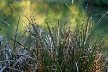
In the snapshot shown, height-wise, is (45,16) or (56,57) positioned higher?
(45,16)

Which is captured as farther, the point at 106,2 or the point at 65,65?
the point at 106,2

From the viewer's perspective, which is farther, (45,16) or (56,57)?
(45,16)

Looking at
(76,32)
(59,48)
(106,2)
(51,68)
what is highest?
(106,2)

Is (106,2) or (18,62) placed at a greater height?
(106,2)

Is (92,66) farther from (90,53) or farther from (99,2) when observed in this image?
(99,2)

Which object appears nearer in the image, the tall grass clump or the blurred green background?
the tall grass clump

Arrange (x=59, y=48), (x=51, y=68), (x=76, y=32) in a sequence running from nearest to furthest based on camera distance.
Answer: (x=51, y=68), (x=59, y=48), (x=76, y=32)

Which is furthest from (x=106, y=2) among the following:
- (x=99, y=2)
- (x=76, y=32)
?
(x=76, y=32)

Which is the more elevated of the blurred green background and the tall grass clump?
the blurred green background

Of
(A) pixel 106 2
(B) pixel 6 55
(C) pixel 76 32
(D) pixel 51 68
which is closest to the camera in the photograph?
(D) pixel 51 68

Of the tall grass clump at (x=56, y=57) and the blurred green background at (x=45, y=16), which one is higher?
the blurred green background at (x=45, y=16)

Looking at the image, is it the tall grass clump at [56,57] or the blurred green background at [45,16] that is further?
the blurred green background at [45,16]
